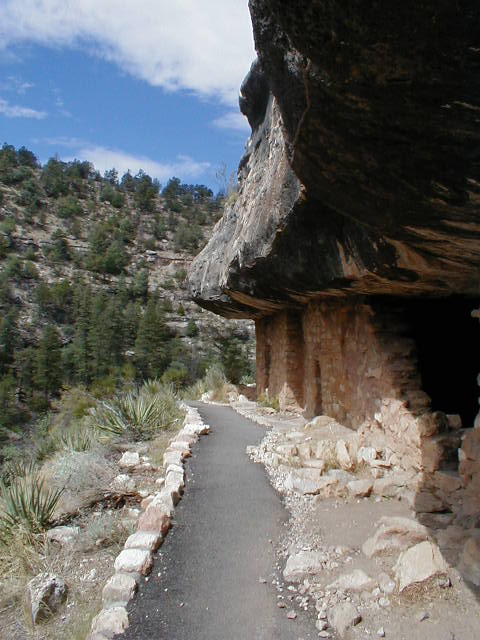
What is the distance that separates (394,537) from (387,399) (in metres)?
2.15

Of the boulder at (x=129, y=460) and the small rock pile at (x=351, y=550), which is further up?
the small rock pile at (x=351, y=550)

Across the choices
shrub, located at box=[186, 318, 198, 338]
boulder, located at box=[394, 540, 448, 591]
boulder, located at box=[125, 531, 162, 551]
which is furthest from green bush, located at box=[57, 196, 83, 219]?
boulder, located at box=[394, 540, 448, 591]

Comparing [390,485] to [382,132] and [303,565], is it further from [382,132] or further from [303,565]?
[382,132]

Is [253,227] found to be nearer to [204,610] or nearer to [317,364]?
[317,364]

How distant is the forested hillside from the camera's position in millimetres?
25266

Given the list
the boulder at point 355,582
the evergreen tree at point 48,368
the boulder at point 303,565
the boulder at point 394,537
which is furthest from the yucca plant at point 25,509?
the evergreen tree at point 48,368

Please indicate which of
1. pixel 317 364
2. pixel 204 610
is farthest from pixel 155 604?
pixel 317 364

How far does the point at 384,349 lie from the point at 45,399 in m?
21.9

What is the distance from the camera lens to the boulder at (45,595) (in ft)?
11.5

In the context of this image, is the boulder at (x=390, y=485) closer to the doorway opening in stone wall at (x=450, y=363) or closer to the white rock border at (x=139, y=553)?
the white rock border at (x=139, y=553)

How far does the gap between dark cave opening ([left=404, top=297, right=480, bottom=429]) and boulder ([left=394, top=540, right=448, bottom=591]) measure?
4.28 m

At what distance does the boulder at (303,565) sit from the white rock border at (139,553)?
1.01m

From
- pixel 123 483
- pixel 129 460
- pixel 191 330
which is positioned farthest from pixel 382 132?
pixel 191 330

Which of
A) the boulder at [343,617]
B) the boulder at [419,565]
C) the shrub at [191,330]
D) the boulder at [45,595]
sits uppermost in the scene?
the boulder at [419,565]
